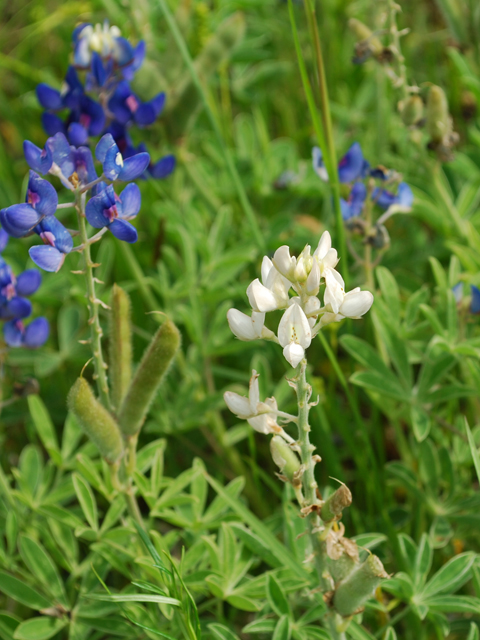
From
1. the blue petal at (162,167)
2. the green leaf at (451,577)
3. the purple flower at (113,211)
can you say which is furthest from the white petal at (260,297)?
the blue petal at (162,167)

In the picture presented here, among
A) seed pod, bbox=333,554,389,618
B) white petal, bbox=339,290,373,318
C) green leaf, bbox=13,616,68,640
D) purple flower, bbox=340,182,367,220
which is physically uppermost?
white petal, bbox=339,290,373,318

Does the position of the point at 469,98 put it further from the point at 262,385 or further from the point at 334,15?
the point at 262,385

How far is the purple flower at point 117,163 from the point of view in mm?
1537

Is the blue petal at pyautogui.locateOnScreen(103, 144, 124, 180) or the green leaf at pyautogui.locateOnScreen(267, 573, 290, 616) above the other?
the blue petal at pyautogui.locateOnScreen(103, 144, 124, 180)

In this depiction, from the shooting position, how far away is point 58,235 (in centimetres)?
156

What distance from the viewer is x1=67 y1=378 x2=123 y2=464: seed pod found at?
1.49 m

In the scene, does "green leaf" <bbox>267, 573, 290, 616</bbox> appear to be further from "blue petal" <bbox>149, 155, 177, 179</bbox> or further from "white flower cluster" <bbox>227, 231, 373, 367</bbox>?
"blue petal" <bbox>149, 155, 177, 179</bbox>

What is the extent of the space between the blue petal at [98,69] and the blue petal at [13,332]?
0.84m

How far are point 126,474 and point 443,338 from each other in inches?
39.7

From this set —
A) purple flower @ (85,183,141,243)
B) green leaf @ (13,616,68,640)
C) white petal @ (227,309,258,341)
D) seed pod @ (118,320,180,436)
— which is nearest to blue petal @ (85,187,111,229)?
purple flower @ (85,183,141,243)

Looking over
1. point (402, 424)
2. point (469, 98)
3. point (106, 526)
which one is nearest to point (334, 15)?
point (469, 98)

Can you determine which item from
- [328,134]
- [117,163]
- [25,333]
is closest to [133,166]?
[117,163]

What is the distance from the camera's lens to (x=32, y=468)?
2252 millimetres

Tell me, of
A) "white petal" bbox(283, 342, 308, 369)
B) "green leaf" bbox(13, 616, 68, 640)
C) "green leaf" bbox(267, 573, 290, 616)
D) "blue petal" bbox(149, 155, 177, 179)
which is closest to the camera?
"white petal" bbox(283, 342, 308, 369)
